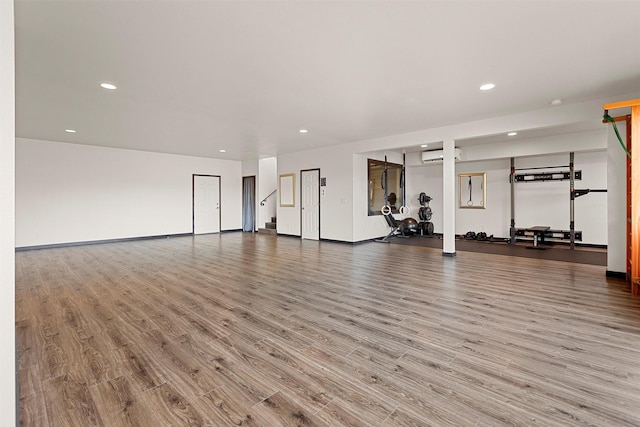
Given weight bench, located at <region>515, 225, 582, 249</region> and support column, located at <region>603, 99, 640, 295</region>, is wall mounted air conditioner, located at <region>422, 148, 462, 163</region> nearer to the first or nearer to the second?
weight bench, located at <region>515, 225, 582, 249</region>

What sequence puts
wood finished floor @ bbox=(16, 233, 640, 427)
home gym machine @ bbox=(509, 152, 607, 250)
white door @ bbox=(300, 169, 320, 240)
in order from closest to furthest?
wood finished floor @ bbox=(16, 233, 640, 427)
home gym machine @ bbox=(509, 152, 607, 250)
white door @ bbox=(300, 169, 320, 240)

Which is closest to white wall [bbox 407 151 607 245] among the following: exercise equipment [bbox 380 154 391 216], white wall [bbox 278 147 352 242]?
exercise equipment [bbox 380 154 391 216]

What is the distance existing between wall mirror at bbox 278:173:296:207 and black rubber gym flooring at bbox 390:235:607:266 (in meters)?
3.42

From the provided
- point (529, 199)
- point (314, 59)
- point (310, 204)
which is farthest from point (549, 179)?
point (314, 59)

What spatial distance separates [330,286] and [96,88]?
4226 mm

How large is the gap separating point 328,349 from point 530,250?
6782mm

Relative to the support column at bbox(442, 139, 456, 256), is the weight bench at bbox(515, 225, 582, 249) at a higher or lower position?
lower

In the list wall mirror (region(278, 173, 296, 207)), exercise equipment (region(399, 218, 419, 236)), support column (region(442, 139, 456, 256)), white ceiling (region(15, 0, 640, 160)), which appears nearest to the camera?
white ceiling (region(15, 0, 640, 160))

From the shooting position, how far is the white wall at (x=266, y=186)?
1116cm

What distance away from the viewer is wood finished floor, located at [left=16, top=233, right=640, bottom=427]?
1.70m

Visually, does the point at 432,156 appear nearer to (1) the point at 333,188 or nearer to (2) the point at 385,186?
(2) the point at 385,186

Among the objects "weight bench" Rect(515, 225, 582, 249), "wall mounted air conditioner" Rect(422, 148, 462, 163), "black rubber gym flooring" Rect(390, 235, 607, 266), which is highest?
"wall mounted air conditioner" Rect(422, 148, 462, 163)

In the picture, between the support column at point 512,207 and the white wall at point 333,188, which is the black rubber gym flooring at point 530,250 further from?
the white wall at point 333,188
